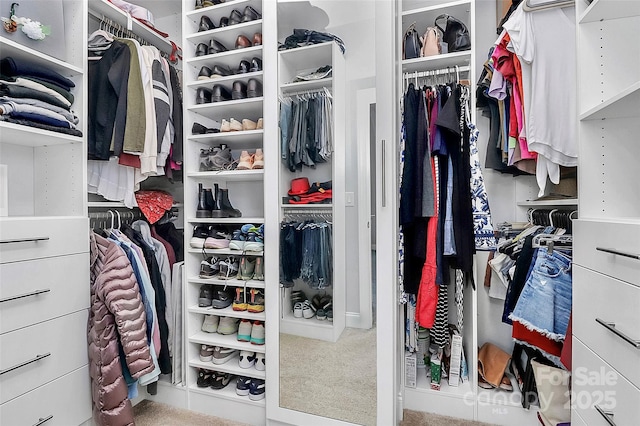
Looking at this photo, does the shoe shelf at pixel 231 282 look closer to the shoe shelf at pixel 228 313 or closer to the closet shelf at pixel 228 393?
the shoe shelf at pixel 228 313

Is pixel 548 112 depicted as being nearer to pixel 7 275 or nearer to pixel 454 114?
pixel 454 114

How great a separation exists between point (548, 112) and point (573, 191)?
0.41 metres

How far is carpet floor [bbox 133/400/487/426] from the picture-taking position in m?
1.60

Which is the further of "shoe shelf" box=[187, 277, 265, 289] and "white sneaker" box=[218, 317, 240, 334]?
"white sneaker" box=[218, 317, 240, 334]

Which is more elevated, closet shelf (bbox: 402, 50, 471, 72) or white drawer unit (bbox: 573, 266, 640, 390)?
closet shelf (bbox: 402, 50, 471, 72)

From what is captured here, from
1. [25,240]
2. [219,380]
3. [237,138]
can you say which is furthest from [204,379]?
[237,138]

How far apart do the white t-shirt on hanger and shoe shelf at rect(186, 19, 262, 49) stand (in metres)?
1.27

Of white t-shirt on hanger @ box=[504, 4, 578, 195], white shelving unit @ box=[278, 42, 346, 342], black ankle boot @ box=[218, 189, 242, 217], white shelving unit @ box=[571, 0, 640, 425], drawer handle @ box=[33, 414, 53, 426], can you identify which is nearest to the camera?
white shelving unit @ box=[571, 0, 640, 425]

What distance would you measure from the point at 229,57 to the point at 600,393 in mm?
2100

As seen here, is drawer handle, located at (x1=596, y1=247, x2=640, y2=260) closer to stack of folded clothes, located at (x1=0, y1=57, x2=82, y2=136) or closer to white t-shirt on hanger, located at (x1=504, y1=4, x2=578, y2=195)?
white t-shirt on hanger, located at (x1=504, y1=4, x2=578, y2=195)

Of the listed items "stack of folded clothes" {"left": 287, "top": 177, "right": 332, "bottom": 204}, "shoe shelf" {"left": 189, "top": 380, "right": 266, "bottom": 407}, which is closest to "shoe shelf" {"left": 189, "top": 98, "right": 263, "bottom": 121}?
"stack of folded clothes" {"left": 287, "top": 177, "right": 332, "bottom": 204}

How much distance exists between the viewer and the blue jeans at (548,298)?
1.22 m

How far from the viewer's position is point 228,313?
1719 mm

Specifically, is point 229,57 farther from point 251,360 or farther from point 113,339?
point 251,360
